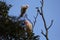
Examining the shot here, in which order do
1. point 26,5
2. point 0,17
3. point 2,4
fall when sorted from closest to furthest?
point 0,17, point 2,4, point 26,5

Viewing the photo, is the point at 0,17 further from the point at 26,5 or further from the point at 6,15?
the point at 26,5

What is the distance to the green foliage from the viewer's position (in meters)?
4.59

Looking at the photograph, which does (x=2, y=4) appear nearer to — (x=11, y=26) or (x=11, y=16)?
(x=11, y=16)

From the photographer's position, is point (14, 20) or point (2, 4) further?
point (2, 4)

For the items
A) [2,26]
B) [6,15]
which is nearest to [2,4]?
[6,15]

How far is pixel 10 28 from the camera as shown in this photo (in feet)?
15.1

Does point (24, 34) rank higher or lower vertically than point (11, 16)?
lower

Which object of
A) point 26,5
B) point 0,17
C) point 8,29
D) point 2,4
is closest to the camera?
point 8,29

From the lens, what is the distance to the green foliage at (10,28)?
4.59 metres

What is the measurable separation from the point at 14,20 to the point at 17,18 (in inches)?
6.9

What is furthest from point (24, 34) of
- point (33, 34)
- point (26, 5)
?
point (26, 5)

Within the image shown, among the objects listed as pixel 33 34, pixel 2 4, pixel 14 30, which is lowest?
pixel 33 34

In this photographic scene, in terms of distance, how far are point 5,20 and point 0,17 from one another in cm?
16

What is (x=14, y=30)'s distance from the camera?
4734 mm
